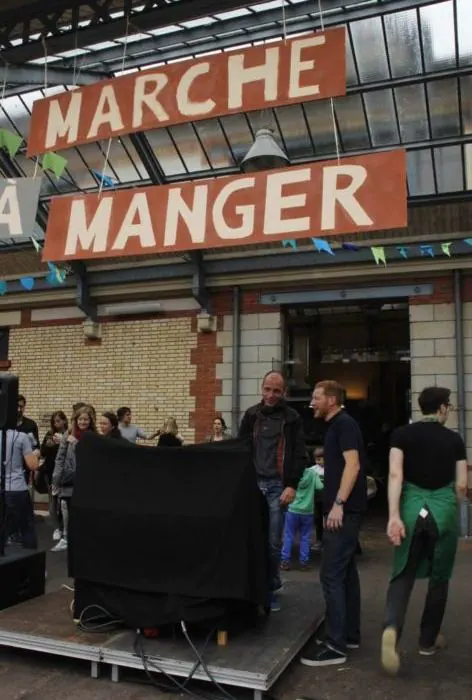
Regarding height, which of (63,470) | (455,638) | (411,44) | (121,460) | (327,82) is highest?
(411,44)

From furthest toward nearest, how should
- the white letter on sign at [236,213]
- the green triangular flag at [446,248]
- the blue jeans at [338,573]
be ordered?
the green triangular flag at [446,248] < the white letter on sign at [236,213] < the blue jeans at [338,573]

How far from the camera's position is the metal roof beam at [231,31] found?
8.02 meters

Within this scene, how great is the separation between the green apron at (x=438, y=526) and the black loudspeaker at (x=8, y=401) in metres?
3.32

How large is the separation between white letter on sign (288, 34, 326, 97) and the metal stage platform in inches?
155

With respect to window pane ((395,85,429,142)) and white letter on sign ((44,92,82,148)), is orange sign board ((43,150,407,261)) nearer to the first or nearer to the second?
white letter on sign ((44,92,82,148))

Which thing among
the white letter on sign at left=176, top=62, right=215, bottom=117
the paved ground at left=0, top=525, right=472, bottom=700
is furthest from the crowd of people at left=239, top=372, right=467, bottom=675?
the white letter on sign at left=176, top=62, right=215, bottom=117

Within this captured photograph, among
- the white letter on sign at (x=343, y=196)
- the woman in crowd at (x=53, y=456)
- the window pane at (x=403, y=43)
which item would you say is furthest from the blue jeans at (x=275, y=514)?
the window pane at (x=403, y=43)

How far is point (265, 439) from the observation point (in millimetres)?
5090

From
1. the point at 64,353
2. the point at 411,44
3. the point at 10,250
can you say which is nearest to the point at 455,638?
the point at 411,44

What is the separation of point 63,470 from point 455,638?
476 cm

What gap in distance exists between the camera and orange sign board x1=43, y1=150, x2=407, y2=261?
165 inches

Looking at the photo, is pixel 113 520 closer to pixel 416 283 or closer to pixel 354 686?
pixel 354 686

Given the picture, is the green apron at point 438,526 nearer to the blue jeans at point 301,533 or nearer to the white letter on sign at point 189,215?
the white letter on sign at point 189,215

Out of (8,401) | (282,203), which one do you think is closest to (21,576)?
(8,401)
